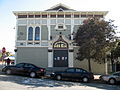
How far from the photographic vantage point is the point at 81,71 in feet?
55.7

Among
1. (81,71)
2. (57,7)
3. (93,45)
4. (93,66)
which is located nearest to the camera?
(81,71)

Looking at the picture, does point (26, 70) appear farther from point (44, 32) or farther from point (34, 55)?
point (44, 32)

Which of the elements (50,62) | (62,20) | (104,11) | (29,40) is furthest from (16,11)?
(104,11)

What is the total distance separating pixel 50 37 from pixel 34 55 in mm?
3502

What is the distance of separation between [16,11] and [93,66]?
13.9 meters

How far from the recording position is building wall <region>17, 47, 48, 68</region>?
24.7 meters

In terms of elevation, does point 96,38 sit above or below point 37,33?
below

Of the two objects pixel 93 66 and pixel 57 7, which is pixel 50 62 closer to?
pixel 93 66

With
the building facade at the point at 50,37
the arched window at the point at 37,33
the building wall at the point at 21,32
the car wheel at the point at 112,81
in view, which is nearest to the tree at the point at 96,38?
the car wheel at the point at 112,81

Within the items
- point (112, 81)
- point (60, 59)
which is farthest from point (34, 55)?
point (112, 81)

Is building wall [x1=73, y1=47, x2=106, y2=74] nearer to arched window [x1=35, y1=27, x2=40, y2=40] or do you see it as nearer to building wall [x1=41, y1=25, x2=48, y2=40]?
building wall [x1=41, y1=25, x2=48, y2=40]

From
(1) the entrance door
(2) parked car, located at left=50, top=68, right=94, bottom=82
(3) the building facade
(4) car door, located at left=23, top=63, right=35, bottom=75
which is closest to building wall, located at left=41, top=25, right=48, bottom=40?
(3) the building facade

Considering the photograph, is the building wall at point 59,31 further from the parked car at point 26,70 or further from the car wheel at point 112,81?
the car wheel at point 112,81

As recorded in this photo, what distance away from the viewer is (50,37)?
982 inches
